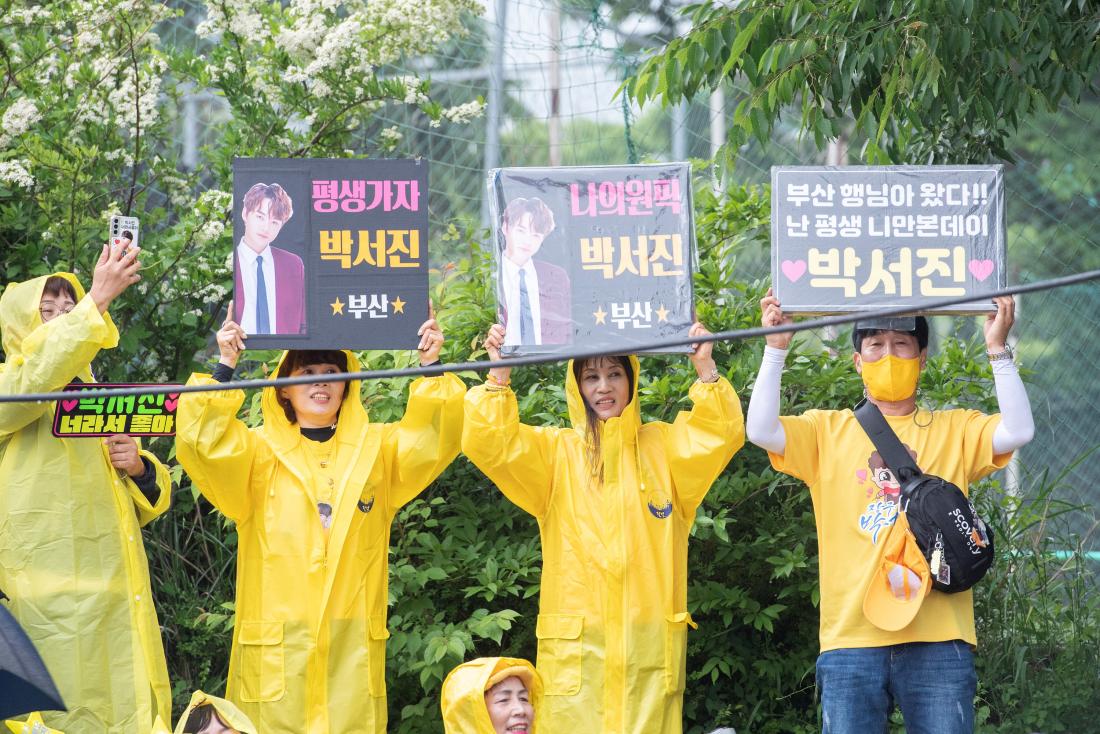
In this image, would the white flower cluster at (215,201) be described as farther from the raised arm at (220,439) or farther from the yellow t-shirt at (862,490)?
the yellow t-shirt at (862,490)

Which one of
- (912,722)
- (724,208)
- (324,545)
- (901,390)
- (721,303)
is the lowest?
(912,722)

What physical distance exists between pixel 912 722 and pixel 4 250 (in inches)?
183

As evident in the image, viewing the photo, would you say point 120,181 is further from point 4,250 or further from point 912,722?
point 912,722

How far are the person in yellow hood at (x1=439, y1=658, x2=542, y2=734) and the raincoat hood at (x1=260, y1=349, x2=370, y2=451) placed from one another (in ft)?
3.11

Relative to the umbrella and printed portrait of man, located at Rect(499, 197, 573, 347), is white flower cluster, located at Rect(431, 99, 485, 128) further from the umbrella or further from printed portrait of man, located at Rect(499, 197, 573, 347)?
the umbrella

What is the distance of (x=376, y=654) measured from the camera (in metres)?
5.05

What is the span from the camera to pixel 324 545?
5.04m

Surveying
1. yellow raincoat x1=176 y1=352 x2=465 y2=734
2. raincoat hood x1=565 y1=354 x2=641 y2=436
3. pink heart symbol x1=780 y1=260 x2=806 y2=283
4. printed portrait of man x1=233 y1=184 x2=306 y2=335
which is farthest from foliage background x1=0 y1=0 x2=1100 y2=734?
printed portrait of man x1=233 y1=184 x2=306 y2=335

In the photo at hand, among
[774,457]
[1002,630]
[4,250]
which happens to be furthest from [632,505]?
[4,250]

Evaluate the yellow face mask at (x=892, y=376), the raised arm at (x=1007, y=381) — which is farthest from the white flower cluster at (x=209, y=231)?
the raised arm at (x=1007, y=381)

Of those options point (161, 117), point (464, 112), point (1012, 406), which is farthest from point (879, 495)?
point (161, 117)

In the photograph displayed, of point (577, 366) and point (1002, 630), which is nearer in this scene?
point (577, 366)

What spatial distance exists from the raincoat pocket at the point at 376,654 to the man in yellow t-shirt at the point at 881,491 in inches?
56.3

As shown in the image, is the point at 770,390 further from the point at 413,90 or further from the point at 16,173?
the point at 16,173
